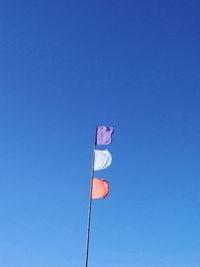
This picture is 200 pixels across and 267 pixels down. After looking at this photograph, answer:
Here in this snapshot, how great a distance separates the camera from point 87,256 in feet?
137

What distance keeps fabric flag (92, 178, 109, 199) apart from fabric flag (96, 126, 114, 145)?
123 inches

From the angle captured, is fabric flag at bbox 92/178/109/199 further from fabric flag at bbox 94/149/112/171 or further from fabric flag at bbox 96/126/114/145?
fabric flag at bbox 96/126/114/145

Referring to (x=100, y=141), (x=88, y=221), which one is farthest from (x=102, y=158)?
(x=88, y=221)

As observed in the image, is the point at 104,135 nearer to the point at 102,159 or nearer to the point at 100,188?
the point at 102,159

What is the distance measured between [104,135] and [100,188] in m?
4.33

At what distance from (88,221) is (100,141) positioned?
6.68 m

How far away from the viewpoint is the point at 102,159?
45156mm

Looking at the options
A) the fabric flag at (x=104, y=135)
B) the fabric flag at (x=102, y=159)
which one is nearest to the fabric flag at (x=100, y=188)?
the fabric flag at (x=102, y=159)

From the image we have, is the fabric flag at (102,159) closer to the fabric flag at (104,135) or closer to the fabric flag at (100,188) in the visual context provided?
the fabric flag at (104,135)

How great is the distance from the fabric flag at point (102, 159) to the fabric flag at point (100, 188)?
1071 mm

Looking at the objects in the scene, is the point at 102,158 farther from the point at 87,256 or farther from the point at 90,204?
the point at 87,256

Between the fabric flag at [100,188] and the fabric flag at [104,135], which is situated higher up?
the fabric flag at [104,135]

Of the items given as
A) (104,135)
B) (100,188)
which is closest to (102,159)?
(104,135)

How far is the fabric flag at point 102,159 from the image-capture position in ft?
148
